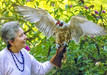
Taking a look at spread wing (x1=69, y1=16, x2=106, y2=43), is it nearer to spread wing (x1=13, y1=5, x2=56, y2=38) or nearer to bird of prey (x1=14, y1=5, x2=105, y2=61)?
bird of prey (x1=14, y1=5, x2=105, y2=61)

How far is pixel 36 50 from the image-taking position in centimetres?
384

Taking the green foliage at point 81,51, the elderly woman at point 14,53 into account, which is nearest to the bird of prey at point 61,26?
the elderly woman at point 14,53

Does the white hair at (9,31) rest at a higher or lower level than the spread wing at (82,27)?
higher

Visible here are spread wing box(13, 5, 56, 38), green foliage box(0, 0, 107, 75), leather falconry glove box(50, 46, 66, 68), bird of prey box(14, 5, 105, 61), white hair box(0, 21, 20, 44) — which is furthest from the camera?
green foliage box(0, 0, 107, 75)

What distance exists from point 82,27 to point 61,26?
24 centimetres

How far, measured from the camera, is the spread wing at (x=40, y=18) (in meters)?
3.14

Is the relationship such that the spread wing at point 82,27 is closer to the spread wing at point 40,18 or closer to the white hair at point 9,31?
the spread wing at point 40,18

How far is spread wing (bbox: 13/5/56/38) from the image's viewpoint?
10.3 feet

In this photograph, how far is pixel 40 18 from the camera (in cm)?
321

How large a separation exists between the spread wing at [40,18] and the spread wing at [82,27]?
210 mm

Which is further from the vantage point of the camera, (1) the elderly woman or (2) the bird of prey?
(2) the bird of prey

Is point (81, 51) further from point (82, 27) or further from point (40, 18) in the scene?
point (40, 18)

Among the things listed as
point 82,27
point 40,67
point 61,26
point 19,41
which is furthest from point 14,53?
point 82,27

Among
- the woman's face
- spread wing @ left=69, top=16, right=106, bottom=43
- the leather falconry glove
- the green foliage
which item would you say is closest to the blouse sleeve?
the leather falconry glove
